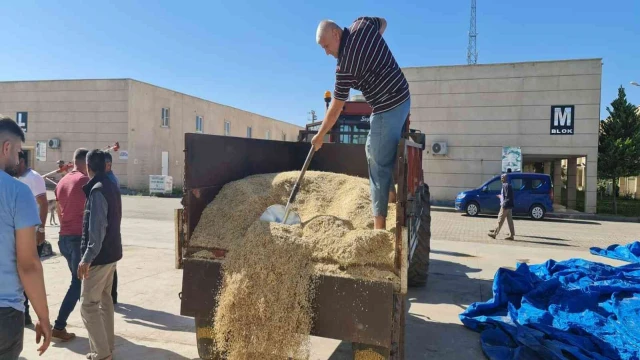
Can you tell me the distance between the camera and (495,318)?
4.60 meters

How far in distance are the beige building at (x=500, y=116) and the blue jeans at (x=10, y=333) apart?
65.2 ft

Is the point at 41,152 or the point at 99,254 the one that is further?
the point at 41,152

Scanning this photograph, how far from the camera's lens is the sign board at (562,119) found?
63.1 ft

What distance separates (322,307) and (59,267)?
5.80 meters

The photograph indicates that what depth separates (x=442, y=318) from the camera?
4.88 metres

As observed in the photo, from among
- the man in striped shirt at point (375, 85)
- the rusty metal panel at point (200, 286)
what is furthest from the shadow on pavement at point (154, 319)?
the man in striped shirt at point (375, 85)

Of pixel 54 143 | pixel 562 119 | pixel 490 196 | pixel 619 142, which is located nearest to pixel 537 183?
pixel 490 196

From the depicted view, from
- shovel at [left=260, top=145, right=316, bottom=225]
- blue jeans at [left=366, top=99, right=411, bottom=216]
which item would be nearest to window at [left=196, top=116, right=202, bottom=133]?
shovel at [left=260, top=145, right=316, bottom=225]

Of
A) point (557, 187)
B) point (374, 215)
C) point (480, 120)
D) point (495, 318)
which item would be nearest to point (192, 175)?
point (374, 215)

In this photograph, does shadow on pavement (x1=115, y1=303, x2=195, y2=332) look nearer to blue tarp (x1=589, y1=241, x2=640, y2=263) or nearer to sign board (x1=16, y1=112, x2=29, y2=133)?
blue tarp (x1=589, y1=241, x2=640, y2=263)

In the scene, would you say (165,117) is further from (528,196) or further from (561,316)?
(561,316)

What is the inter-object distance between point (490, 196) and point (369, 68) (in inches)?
582

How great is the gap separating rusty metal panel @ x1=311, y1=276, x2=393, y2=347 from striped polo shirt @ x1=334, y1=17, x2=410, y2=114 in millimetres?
1396

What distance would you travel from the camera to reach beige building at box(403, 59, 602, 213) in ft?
62.8
